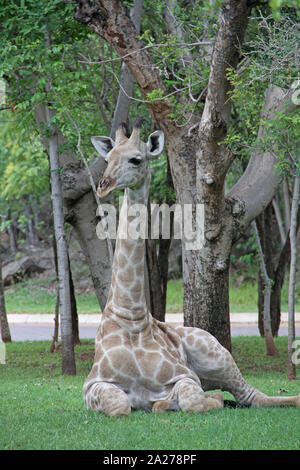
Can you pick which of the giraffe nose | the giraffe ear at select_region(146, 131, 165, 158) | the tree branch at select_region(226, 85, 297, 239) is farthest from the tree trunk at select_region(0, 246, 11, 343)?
the giraffe nose

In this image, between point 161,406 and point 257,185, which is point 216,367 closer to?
point 161,406

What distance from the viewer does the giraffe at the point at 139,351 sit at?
6.03m

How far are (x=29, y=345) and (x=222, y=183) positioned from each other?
7.44m

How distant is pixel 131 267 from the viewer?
6.43 metres

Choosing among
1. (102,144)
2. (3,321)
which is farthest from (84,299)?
(102,144)

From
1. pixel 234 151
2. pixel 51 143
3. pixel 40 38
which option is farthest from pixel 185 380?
pixel 40 38

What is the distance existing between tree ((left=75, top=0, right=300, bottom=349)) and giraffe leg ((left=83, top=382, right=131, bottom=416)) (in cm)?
442

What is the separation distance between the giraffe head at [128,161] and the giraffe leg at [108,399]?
1.71 m

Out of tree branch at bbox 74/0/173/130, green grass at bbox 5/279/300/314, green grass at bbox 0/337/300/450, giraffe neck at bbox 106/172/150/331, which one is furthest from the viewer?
green grass at bbox 5/279/300/314

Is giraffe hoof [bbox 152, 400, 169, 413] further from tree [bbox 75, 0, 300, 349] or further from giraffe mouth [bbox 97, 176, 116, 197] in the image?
tree [bbox 75, 0, 300, 349]

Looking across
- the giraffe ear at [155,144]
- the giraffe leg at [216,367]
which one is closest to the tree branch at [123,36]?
the giraffe ear at [155,144]

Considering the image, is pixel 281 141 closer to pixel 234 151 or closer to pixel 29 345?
pixel 234 151

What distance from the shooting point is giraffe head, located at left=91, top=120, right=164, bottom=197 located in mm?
5906

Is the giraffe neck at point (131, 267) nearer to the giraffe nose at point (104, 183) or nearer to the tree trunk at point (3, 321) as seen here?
the giraffe nose at point (104, 183)
